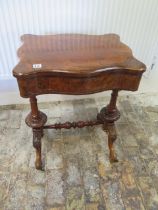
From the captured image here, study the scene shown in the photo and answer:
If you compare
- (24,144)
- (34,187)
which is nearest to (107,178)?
(34,187)

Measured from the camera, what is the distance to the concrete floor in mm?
1157

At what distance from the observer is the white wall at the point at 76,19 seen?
1.26 m

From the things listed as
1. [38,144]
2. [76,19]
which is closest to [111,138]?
[38,144]

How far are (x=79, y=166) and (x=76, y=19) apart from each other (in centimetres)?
95

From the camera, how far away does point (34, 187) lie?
1.21 m

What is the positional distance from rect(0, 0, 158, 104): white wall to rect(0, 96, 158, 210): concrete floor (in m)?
0.54

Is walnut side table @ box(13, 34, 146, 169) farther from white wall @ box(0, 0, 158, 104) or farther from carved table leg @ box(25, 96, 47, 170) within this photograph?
white wall @ box(0, 0, 158, 104)

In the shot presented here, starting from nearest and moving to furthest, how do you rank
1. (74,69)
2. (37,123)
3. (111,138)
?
(74,69), (37,123), (111,138)

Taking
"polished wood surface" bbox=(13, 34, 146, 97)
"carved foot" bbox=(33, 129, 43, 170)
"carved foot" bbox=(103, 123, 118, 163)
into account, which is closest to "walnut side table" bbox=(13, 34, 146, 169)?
"polished wood surface" bbox=(13, 34, 146, 97)

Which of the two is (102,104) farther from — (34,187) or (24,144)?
(34,187)

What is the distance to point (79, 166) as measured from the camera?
52.1 inches

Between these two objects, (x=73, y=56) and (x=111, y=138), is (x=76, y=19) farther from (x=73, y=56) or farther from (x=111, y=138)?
(x=111, y=138)

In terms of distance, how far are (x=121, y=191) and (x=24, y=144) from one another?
28.0 inches

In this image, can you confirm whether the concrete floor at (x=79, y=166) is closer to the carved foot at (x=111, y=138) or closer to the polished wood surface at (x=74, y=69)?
the carved foot at (x=111, y=138)
